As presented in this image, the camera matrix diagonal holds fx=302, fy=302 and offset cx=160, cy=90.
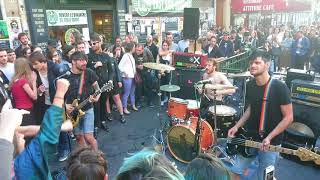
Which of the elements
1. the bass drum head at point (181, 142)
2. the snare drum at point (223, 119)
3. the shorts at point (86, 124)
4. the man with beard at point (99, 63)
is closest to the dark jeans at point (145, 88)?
the man with beard at point (99, 63)

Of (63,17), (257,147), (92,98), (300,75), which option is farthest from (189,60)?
(63,17)

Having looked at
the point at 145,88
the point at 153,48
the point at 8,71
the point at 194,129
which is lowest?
the point at 194,129

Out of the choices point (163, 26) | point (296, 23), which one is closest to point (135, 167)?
point (163, 26)

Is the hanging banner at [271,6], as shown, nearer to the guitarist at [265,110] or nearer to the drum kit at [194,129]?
the drum kit at [194,129]

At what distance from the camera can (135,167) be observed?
48.5 inches

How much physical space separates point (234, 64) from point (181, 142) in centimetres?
526

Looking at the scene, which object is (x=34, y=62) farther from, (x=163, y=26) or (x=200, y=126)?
(x=163, y=26)

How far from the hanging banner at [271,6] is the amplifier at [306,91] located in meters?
15.3

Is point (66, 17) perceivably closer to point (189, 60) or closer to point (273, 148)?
point (189, 60)

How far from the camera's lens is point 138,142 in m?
6.20

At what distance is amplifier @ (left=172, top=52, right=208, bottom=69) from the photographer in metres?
8.03

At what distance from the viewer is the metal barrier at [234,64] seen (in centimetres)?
902

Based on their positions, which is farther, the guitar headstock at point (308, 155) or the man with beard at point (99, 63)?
the man with beard at point (99, 63)

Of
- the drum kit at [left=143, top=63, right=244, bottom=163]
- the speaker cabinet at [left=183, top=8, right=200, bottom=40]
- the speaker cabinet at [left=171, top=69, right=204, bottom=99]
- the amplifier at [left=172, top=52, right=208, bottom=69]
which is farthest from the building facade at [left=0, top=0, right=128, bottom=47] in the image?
the drum kit at [left=143, top=63, right=244, bottom=163]
